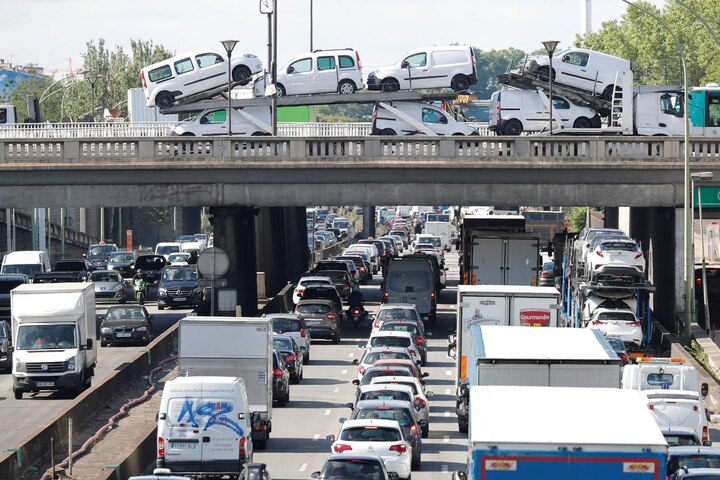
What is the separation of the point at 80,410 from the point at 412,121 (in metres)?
25.0

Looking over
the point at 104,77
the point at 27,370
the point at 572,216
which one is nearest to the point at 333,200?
the point at 27,370

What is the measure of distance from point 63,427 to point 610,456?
16217mm

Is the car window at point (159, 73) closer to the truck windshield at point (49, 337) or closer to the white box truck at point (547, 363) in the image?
the truck windshield at point (49, 337)

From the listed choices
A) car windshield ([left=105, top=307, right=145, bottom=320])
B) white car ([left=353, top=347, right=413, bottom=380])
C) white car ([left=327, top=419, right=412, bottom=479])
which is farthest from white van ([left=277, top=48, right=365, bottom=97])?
white car ([left=327, top=419, right=412, bottom=479])

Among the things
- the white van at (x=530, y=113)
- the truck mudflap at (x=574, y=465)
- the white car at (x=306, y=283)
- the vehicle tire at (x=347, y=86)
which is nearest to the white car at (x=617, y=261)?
the white van at (x=530, y=113)

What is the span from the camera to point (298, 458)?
1219 inches

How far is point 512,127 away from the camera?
5794 centimetres

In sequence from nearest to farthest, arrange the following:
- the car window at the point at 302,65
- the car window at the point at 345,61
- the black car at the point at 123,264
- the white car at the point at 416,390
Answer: the white car at the point at 416,390 < the car window at the point at 345,61 < the car window at the point at 302,65 < the black car at the point at 123,264

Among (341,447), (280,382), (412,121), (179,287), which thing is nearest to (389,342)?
(280,382)

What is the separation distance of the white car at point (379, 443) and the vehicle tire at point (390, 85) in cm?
3081

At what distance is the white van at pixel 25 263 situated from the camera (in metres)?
68.3

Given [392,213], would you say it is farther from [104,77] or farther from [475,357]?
[475,357]

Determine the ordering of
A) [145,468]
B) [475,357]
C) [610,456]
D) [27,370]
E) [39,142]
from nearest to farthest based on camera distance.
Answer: [610,456] → [475,357] → [145,468] → [27,370] → [39,142]

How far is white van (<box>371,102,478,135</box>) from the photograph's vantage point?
186 feet
